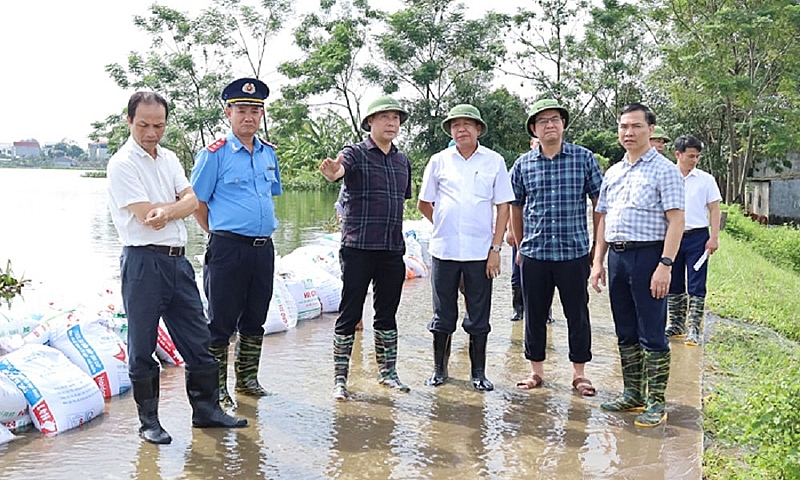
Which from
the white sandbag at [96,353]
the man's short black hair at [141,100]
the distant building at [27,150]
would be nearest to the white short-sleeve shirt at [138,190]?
the man's short black hair at [141,100]

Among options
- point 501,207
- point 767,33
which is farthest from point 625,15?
point 501,207

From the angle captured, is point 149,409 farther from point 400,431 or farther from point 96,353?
point 400,431

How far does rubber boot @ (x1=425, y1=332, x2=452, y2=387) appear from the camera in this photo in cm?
488

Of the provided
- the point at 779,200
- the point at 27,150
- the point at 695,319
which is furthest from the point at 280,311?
the point at 27,150

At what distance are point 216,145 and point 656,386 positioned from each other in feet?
8.91

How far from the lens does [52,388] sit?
3.87 metres

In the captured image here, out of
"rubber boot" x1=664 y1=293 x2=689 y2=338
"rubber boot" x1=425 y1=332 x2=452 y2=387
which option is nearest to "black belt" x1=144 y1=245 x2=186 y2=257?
"rubber boot" x1=425 y1=332 x2=452 y2=387

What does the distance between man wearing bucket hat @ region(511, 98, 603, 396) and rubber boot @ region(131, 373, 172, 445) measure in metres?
2.21

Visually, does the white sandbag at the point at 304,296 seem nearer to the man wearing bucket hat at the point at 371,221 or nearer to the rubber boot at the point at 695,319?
the man wearing bucket hat at the point at 371,221

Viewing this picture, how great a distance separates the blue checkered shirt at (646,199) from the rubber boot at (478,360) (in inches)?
41.5

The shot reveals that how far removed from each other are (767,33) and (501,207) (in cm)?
1834

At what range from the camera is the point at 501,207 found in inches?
187

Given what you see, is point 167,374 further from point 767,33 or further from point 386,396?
point 767,33

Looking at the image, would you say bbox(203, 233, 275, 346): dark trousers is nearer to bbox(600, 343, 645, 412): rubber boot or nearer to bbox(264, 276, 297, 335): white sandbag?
bbox(264, 276, 297, 335): white sandbag
